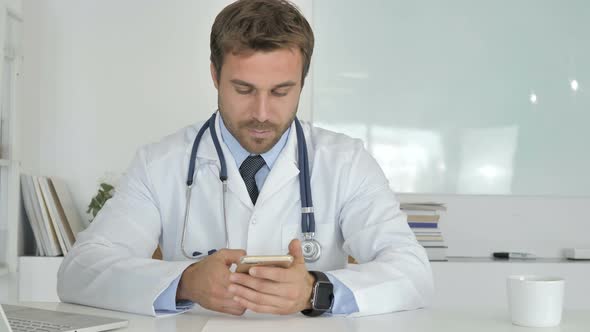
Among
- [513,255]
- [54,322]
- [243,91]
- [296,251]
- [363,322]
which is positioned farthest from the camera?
[513,255]

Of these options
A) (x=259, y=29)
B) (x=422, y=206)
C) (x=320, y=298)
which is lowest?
(x=320, y=298)

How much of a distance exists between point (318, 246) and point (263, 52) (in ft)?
1.68

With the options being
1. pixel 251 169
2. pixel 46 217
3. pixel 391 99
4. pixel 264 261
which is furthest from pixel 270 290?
pixel 391 99

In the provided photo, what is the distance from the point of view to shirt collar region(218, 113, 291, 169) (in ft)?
7.10

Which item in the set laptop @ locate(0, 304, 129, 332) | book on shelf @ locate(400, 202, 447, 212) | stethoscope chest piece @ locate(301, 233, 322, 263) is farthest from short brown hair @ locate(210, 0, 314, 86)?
book on shelf @ locate(400, 202, 447, 212)

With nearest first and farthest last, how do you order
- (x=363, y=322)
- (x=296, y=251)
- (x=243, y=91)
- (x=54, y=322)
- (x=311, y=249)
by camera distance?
(x=54, y=322) < (x=363, y=322) < (x=296, y=251) < (x=311, y=249) < (x=243, y=91)

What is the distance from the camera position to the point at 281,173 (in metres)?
2.12

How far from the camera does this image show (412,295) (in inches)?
69.5

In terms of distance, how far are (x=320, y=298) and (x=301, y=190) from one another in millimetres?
492

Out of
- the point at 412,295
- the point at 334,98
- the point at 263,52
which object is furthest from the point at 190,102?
the point at 412,295

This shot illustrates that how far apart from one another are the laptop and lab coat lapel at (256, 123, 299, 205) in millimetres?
699

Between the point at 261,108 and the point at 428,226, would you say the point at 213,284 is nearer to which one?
the point at 261,108

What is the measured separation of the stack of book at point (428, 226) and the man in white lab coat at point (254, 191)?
1.05m

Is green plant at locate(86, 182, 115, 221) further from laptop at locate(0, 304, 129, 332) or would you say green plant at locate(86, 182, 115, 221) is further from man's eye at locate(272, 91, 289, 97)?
laptop at locate(0, 304, 129, 332)
